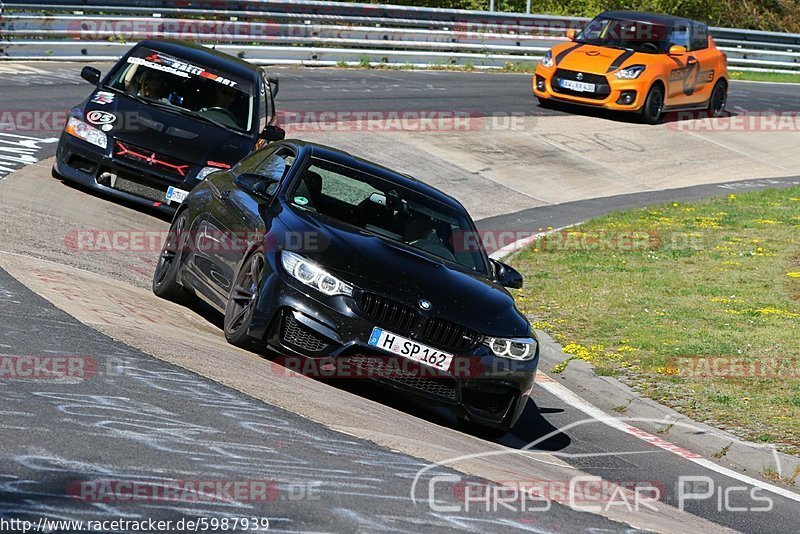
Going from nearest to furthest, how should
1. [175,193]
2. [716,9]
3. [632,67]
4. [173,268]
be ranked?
[173,268] < [175,193] < [632,67] < [716,9]

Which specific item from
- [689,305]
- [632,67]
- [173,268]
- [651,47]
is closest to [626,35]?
[651,47]

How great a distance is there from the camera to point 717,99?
26.6 metres

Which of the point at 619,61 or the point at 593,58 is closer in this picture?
the point at 619,61

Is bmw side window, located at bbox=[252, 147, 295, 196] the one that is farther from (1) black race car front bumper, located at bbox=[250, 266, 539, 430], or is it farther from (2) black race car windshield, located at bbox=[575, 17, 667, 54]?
(2) black race car windshield, located at bbox=[575, 17, 667, 54]

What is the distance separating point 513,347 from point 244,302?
1795mm

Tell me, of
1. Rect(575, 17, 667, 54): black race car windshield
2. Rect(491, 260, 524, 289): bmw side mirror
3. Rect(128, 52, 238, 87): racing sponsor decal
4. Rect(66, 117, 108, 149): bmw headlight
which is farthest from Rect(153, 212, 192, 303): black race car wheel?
Rect(575, 17, 667, 54): black race car windshield

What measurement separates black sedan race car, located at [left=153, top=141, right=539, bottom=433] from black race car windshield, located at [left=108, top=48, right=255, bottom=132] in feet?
15.9

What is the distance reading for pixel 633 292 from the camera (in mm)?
13148

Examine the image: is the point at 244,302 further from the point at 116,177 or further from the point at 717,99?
the point at 717,99

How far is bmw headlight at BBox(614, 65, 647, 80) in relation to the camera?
23656 millimetres

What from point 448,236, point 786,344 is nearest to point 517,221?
point 786,344

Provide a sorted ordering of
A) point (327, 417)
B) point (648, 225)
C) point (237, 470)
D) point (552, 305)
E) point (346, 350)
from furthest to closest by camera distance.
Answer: point (648, 225) → point (552, 305) → point (346, 350) → point (327, 417) → point (237, 470)

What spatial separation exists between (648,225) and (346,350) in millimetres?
10084

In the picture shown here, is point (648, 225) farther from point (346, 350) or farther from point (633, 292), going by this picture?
point (346, 350)
